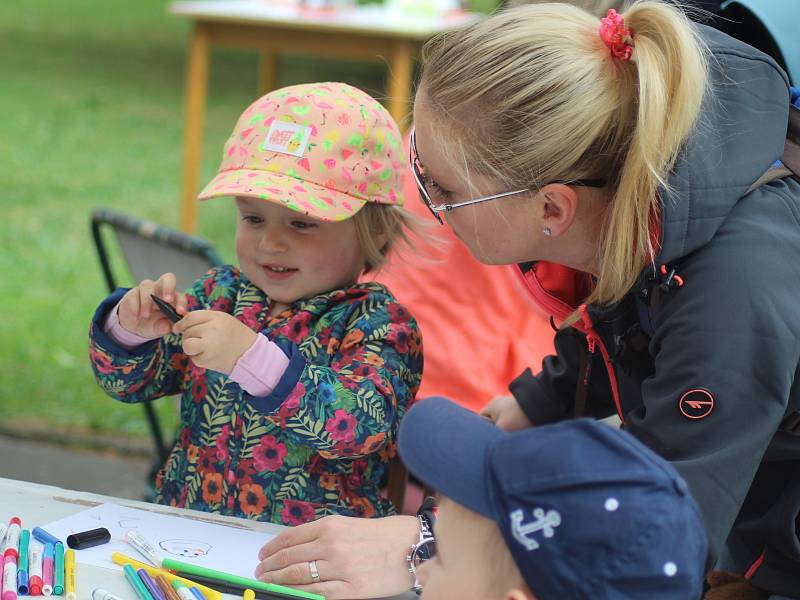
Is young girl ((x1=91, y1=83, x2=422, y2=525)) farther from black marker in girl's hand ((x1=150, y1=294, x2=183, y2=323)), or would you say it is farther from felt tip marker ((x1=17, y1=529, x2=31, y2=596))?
felt tip marker ((x1=17, y1=529, x2=31, y2=596))

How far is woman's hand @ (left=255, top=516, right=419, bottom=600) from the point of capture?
146 cm

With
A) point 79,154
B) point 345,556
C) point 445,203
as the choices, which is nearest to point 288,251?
point 445,203

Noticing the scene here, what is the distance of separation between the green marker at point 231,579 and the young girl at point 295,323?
33 centimetres

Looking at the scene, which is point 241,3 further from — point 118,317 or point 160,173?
point 118,317

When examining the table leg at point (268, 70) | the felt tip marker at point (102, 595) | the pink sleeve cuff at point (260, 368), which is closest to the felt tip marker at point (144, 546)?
the felt tip marker at point (102, 595)

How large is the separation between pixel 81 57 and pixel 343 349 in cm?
1184

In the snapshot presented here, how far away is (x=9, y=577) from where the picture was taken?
1.38 meters

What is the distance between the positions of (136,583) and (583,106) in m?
0.89

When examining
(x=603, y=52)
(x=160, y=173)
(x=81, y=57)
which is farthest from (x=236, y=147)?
(x=81, y=57)

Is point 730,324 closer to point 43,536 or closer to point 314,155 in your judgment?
point 314,155

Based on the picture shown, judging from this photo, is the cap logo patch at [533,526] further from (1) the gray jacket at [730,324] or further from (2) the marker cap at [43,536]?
(2) the marker cap at [43,536]

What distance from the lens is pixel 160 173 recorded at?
27.4 feet

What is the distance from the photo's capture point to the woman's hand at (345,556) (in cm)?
146

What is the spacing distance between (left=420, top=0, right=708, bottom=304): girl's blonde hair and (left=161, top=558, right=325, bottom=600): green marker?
61 cm
